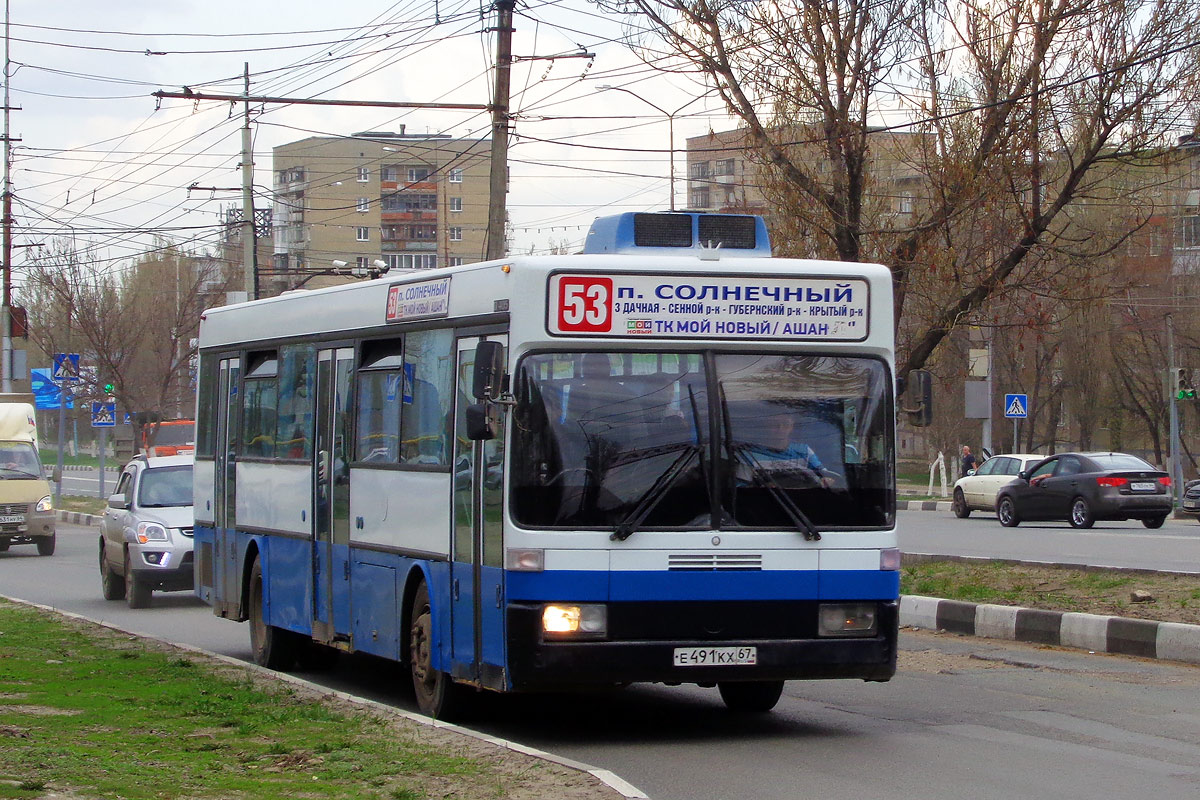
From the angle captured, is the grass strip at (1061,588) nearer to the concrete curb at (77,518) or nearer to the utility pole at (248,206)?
the utility pole at (248,206)

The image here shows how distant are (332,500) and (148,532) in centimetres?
885

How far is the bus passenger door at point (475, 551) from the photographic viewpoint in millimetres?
9086

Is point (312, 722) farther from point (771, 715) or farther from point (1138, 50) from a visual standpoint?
point (1138, 50)

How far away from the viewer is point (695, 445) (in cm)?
903

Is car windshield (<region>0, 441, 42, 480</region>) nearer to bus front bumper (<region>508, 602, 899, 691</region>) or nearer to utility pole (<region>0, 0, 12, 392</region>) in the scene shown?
utility pole (<region>0, 0, 12, 392</region>)

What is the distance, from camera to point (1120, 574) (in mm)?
17297

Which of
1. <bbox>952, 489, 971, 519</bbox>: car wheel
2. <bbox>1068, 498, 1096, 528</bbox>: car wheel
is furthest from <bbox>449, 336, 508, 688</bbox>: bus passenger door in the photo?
<bbox>952, 489, 971, 519</bbox>: car wheel

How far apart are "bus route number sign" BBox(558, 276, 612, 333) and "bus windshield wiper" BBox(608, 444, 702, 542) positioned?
0.79m

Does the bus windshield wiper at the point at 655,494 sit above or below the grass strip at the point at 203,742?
above

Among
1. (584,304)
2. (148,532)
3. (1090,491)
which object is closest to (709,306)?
(584,304)

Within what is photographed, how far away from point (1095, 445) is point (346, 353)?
6842cm

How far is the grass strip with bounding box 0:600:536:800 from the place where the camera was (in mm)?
7188

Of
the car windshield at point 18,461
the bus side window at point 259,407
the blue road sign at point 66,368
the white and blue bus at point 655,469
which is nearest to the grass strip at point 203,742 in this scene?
the white and blue bus at point 655,469

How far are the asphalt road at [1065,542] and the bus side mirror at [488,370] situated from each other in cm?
1198
